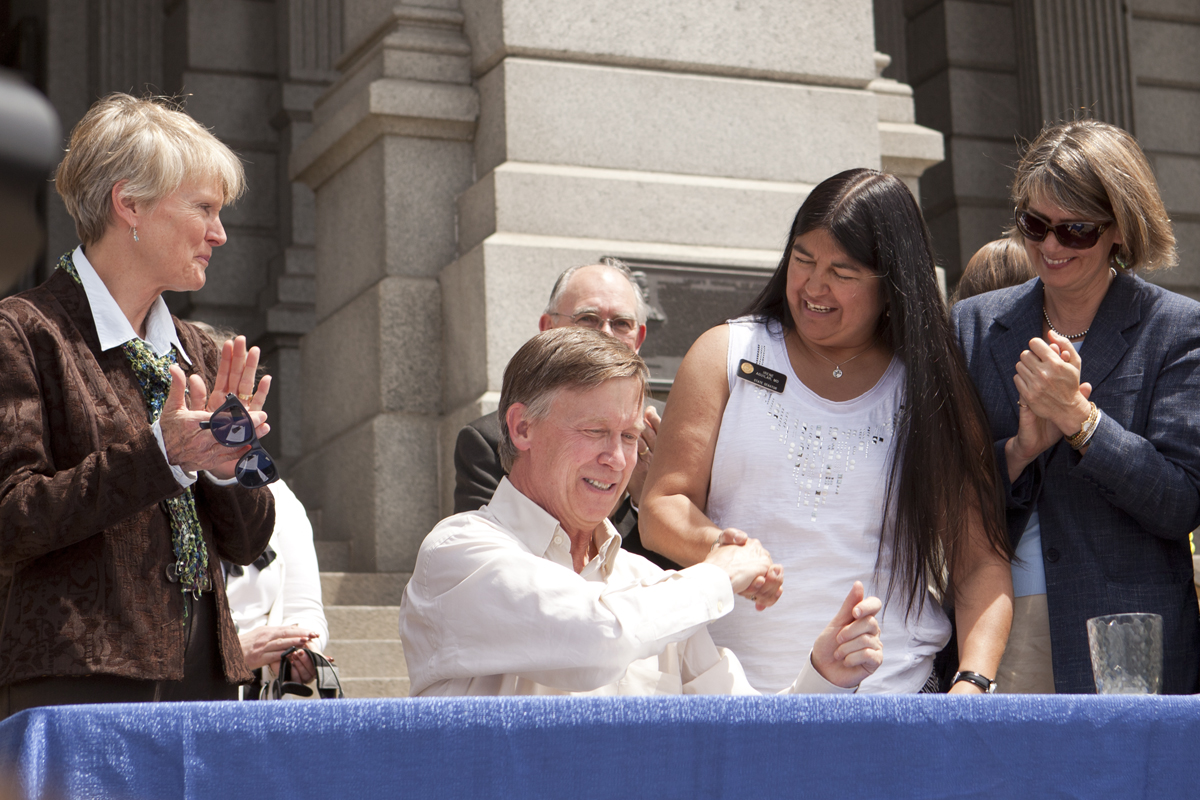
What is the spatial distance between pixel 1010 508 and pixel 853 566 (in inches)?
19.6

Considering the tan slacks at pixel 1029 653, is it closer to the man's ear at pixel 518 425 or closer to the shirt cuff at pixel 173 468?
the man's ear at pixel 518 425

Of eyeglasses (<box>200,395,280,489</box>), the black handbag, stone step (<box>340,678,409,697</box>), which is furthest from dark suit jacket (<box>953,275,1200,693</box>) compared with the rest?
stone step (<box>340,678,409,697</box>)

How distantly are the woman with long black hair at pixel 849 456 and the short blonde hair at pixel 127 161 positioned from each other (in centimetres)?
117

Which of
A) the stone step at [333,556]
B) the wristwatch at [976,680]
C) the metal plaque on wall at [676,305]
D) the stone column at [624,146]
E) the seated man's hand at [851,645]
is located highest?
the stone column at [624,146]

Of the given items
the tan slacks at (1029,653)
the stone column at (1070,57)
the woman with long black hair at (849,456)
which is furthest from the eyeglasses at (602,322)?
the stone column at (1070,57)

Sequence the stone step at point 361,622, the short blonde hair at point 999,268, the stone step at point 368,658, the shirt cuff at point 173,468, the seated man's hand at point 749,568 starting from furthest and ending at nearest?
the stone step at point 361,622, the stone step at point 368,658, the short blonde hair at point 999,268, the shirt cuff at point 173,468, the seated man's hand at point 749,568

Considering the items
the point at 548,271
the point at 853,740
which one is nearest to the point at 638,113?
the point at 548,271

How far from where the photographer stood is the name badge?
3193 mm

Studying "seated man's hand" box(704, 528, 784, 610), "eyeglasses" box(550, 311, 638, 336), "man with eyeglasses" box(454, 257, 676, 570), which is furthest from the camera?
"eyeglasses" box(550, 311, 638, 336)

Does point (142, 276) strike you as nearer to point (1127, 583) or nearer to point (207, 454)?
point (207, 454)

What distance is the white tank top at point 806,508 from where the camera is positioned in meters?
3.00

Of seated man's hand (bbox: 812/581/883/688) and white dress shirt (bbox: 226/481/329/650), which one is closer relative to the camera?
seated man's hand (bbox: 812/581/883/688)

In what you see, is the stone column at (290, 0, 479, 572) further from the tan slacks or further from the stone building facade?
the tan slacks

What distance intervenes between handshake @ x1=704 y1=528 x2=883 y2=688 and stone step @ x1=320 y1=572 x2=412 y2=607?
3.37 m
